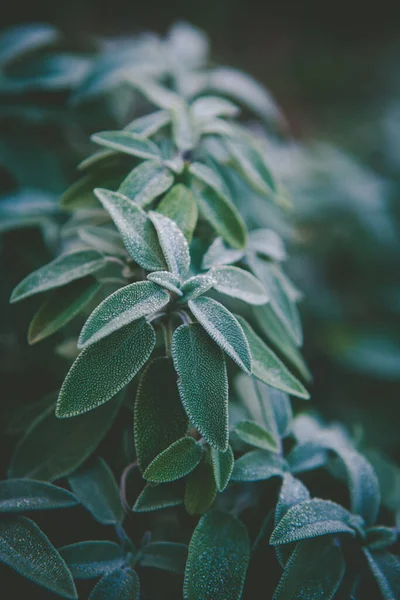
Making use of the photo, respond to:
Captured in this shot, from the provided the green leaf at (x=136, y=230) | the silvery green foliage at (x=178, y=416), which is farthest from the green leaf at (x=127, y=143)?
the green leaf at (x=136, y=230)

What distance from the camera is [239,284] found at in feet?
1.96

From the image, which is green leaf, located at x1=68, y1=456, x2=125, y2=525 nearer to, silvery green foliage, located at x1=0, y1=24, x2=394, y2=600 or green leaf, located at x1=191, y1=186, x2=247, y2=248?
silvery green foliage, located at x1=0, y1=24, x2=394, y2=600

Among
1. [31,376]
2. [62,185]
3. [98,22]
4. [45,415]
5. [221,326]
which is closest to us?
[221,326]

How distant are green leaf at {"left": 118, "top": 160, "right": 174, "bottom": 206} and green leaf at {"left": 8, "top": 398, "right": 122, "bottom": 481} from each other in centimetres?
29

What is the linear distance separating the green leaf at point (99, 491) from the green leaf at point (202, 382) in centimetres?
21

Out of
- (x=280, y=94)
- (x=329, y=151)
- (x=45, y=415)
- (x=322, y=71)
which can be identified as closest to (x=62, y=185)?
(x=45, y=415)

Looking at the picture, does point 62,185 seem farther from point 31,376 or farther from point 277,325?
point 277,325

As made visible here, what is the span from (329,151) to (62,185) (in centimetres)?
98

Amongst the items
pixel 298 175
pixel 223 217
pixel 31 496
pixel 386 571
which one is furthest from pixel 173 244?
pixel 298 175

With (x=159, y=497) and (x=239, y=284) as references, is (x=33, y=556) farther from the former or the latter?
(x=239, y=284)

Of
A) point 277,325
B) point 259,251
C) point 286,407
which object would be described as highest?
point 259,251

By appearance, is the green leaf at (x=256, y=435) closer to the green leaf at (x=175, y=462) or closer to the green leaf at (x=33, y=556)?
the green leaf at (x=175, y=462)

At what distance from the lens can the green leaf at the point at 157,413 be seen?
0.53 m

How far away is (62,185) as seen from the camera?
1029 millimetres
